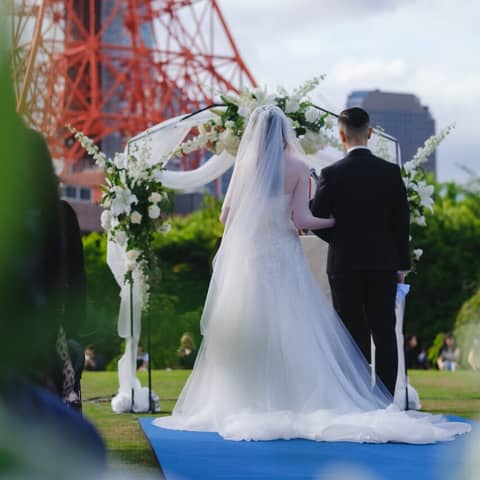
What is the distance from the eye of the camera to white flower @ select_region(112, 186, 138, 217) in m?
9.22

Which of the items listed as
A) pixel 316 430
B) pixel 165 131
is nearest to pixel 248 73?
pixel 165 131

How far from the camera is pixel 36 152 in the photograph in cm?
55

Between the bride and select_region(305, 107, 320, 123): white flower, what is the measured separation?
7.54 feet

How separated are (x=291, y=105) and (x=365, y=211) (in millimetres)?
3133

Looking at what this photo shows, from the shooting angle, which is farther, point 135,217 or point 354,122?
point 135,217

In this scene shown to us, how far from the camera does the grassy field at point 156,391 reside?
5746mm

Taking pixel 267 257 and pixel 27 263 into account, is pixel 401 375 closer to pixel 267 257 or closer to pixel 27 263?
pixel 267 257

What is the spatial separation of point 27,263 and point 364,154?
242 inches

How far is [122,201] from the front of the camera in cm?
927

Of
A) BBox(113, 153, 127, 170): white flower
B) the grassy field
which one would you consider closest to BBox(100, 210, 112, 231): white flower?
BBox(113, 153, 127, 170): white flower

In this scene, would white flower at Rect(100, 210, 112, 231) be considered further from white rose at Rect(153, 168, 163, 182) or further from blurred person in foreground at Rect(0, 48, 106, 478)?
blurred person in foreground at Rect(0, 48, 106, 478)

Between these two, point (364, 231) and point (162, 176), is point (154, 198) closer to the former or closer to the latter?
point (162, 176)

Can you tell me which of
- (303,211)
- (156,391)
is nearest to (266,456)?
(303,211)

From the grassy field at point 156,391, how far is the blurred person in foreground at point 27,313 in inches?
4.6
